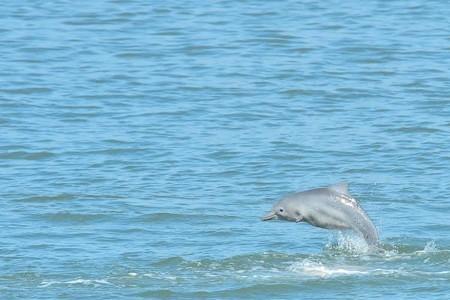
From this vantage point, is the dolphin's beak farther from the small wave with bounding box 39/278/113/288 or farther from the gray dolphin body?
the small wave with bounding box 39/278/113/288

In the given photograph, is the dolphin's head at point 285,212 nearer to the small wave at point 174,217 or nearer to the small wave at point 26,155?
the small wave at point 174,217

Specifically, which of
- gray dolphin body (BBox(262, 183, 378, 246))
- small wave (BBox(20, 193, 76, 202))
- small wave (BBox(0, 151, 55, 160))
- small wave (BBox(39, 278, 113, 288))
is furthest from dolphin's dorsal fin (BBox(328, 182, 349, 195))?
small wave (BBox(0, 151, 55, 160))

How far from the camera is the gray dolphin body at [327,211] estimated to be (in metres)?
17.0

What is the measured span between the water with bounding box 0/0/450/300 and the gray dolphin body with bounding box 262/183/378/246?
0.36 m

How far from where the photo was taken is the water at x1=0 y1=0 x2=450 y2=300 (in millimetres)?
17359

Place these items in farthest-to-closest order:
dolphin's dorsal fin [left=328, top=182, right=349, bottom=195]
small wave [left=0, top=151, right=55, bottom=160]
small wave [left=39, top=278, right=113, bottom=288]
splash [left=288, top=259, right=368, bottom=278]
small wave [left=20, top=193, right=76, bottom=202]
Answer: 1. small wave [left=0, top=151, right=55, bottom=160]
2. small wave [left=20, top=193, right=76, bottom=202]
3. dolphin's dorsal fin [left=328, top=182, right=349, bottom=195]
4. splash [left=288, top=259, right=368, bottom=278]
5. small wave [left=39, top=278, right=113, bottom=288]

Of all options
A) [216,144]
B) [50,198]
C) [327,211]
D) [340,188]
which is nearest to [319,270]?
[327,211]

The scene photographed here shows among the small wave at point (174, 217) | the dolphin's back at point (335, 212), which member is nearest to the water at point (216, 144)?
the small wave at point (174, 217)

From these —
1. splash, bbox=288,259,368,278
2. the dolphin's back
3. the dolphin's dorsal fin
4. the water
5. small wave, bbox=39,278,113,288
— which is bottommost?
the water

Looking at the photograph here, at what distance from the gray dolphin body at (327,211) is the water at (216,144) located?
357mm

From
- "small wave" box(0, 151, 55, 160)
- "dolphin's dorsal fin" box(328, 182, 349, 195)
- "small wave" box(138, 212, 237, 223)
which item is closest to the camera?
"dolphin's dorsal fin" box(328, 182, 349, 195)

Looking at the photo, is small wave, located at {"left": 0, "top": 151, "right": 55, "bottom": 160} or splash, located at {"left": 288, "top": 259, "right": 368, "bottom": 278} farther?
small wave, located at {"left": 0, "top": 151, "right": 55, "bottom": 160}

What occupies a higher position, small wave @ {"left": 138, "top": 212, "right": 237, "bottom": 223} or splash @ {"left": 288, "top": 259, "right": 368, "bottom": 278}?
splash @ {"left": 288, "top": 259, "right": 368, "bottom": 278}

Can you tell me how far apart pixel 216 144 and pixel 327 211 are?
6990 millimetres
